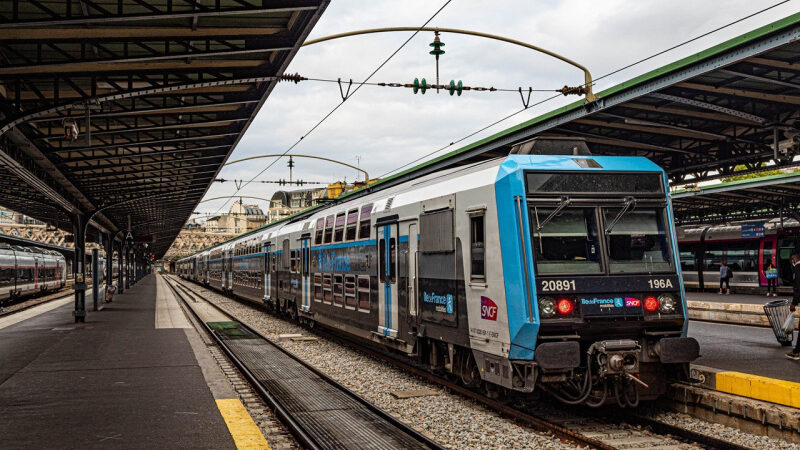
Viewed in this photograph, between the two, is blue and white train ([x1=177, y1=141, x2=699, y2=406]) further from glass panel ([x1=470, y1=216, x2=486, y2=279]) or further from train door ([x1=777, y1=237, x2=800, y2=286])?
train door ([x1=777, y1=237, x2=800, y2=286])

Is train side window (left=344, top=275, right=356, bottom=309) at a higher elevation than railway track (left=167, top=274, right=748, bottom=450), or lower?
higher

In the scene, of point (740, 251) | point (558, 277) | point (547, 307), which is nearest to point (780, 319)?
point (558, 277)

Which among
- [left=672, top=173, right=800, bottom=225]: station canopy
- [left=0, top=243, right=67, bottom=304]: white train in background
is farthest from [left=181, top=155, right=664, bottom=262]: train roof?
[left=0, top=243, right=67, bottom=304]: white train in background

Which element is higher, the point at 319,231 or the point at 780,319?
the point at 319,231

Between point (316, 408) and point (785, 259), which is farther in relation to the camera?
point (785, 259)

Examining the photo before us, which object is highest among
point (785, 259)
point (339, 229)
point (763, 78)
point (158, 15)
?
point (158, 15)

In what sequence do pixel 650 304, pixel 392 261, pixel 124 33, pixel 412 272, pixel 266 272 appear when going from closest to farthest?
1. pixel 650 304
2. pixel 124 33
3. pixel 412 272
4. pixel 392 261
5. pixel 266 272

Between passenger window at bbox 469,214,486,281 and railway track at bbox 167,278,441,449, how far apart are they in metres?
2.13

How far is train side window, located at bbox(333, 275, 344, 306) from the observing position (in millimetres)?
15453

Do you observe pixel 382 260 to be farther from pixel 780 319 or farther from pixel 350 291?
pixel 780 319

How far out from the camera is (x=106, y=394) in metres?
10.2

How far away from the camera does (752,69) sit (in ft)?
39.5

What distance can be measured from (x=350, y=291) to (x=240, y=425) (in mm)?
6563

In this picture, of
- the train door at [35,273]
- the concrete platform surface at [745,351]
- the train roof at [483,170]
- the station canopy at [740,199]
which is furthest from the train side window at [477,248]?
the train door at [35,273]
